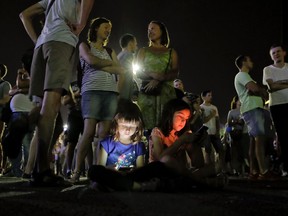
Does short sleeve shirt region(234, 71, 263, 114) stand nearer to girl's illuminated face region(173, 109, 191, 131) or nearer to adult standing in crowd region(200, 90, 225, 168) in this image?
girl's illuminated face region(173, 109, 191, 131)

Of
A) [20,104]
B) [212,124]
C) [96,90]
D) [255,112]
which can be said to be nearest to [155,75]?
[96,90]

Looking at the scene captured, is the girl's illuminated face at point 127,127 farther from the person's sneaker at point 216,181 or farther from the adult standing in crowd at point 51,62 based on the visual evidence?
the person's sneaker at point 216,181

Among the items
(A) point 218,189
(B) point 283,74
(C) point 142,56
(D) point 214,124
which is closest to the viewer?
(A) point 218,189

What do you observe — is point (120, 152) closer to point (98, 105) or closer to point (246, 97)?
point (98, 105)

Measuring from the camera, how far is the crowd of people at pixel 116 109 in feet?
9.60

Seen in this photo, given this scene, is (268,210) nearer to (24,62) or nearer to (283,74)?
(24,62)

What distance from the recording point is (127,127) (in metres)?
3.53

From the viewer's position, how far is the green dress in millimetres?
4055

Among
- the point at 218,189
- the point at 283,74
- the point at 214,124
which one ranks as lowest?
the point at 218,189

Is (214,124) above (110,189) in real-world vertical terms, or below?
above

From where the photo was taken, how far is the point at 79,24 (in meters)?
3.49

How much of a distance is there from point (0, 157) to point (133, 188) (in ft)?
13.3

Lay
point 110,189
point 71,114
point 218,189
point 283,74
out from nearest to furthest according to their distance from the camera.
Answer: point 110,189, point 218,189, point 283,74, point 71,114

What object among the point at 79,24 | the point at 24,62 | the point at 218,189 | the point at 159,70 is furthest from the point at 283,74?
the point at 24,62
